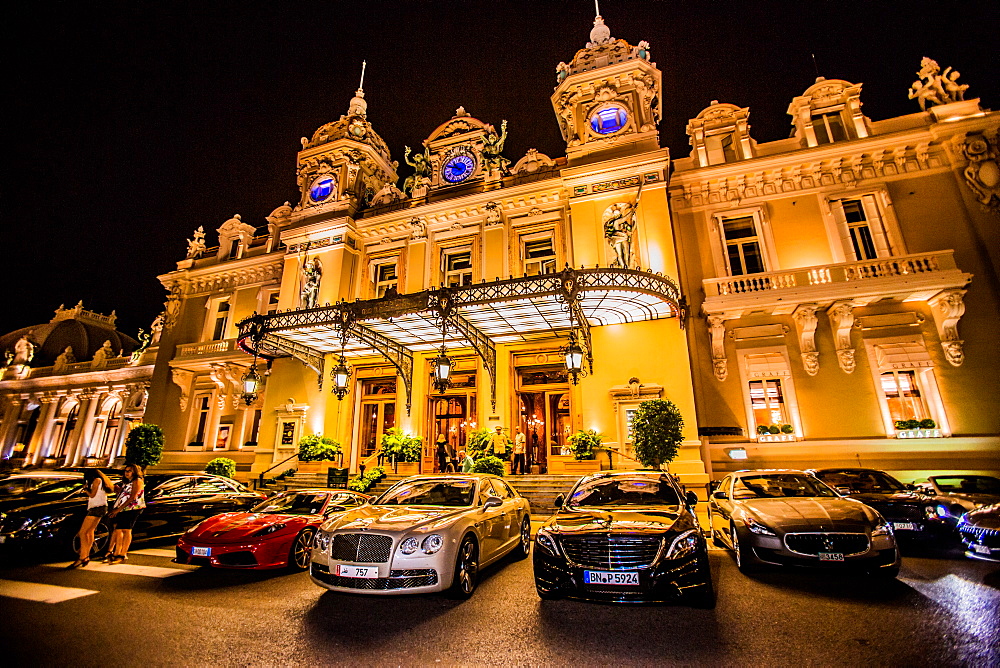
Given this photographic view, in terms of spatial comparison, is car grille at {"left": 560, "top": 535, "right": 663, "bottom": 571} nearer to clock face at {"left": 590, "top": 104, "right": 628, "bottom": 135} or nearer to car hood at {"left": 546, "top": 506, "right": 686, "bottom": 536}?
car hood at {"left": 546, "top": 506, "right": 686, "bottom": 536}

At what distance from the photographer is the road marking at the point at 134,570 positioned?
6805 mm

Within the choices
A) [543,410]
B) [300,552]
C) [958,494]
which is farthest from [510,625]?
[543,410]

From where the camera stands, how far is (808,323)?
1453 cm

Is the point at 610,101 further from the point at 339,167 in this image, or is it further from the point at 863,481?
the point at 863,481

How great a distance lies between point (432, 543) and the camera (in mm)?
5219

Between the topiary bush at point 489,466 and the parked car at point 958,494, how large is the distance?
10.1 metres

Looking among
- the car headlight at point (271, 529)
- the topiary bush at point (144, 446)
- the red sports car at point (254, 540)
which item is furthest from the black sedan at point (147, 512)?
the topiary bush at point (144, 446)

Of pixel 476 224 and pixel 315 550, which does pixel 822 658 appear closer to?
pixel 315 550

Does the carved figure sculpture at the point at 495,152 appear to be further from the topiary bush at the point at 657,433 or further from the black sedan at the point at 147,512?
the black sedan at the point at 147,512

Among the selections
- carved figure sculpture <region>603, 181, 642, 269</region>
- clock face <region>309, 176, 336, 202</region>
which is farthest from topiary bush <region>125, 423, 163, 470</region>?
carved figure sculpture <region>603, 181, 642, 269</region>

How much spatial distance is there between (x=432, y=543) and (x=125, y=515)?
6.61 metres

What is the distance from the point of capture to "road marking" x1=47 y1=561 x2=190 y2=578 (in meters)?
6.80

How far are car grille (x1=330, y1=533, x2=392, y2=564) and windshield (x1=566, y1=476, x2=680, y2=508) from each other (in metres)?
2.76

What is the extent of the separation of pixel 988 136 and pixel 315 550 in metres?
23.6
